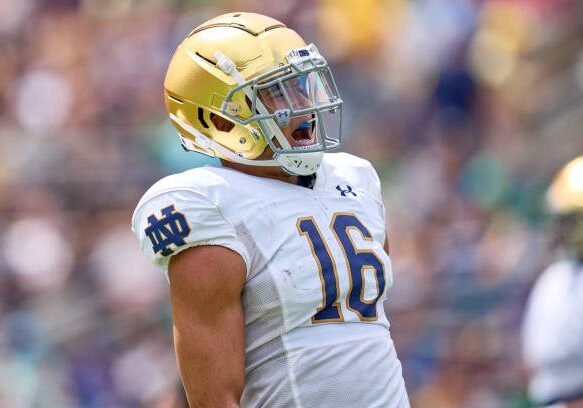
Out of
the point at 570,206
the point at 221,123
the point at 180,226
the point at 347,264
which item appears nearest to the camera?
the point at 180,226

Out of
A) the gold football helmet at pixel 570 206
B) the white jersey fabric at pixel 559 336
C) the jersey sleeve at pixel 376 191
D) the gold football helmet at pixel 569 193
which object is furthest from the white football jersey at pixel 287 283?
the gold football helmet at pixel 569 193

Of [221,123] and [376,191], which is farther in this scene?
[376,191]

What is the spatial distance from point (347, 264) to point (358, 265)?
3 cm

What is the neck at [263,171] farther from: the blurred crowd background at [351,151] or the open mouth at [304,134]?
the blurred crowd background at [351,151]

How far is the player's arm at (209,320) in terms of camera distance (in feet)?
5.77

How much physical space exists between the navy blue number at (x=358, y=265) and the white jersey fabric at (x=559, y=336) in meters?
1.26

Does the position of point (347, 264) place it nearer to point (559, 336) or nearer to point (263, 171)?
point (263, 171)

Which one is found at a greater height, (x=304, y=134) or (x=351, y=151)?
(x=304, y=134)

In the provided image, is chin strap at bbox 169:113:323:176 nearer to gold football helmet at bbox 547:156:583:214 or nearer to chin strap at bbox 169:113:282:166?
chin strap at bbox 169:113:282:166

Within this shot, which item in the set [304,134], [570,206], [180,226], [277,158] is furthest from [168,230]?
[570,206]

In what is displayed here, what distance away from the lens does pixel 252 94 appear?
192 centimetres

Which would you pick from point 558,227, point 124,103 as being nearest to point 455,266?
point 558,227

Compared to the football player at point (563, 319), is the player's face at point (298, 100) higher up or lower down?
higher up

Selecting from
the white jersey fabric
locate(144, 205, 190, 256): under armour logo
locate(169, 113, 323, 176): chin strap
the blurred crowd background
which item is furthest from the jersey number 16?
the blurred crowd background
